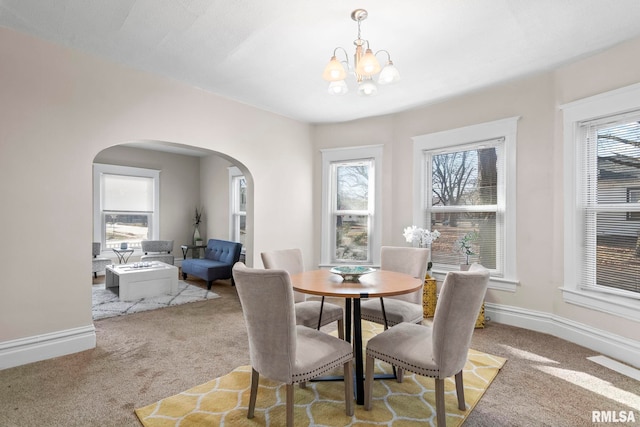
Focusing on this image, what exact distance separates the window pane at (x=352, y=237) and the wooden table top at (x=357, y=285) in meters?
2.13

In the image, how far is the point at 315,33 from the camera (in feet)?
8.39

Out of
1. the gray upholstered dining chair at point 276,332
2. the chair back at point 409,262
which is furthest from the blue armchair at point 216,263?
the gray upholstered dining chair at point 276,332

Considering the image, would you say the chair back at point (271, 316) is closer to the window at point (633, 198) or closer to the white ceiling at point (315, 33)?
the white ceiling at point (315, 33)

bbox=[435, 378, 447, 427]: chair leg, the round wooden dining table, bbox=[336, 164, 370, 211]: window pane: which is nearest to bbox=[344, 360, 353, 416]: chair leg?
the round wooden dining table

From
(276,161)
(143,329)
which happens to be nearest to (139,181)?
(276,161)

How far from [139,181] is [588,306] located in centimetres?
760

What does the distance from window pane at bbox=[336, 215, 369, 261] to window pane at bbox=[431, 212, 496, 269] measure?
39.2 inches

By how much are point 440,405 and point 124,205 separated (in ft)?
22.8

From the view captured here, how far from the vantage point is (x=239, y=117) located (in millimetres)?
4172

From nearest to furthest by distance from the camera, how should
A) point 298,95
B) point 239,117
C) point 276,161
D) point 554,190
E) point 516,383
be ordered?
1. point 516,383
2. point 554,190
3. point 298,95
4. point 239,117
5. point 276,161

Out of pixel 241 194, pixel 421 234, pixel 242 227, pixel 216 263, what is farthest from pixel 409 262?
pixel 241 194

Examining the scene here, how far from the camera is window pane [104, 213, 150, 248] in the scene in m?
6.55

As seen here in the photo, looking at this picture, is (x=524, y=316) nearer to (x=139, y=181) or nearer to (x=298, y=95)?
(x=298, y=95)

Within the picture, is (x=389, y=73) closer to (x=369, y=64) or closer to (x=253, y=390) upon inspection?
(x=369, y=64)
